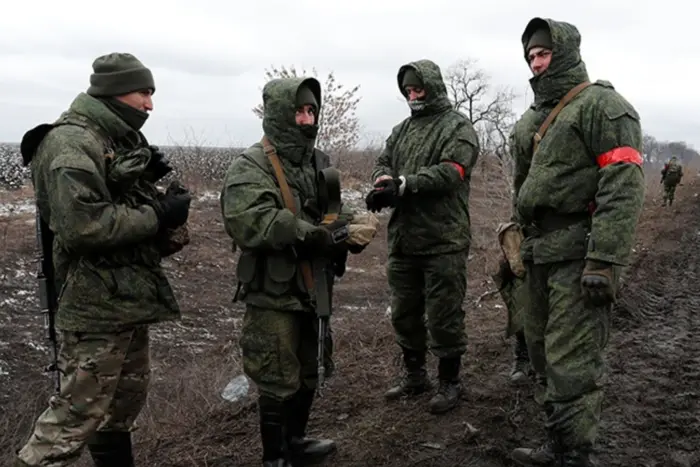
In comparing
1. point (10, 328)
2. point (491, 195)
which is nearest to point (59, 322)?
point (10, 328)

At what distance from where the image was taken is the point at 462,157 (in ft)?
14.6

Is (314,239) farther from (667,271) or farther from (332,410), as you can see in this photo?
(667,271)

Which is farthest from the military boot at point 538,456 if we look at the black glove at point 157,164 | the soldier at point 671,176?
the soldier at point 671,176

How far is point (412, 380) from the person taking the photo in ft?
16.0

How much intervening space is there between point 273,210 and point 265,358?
2.75 ft

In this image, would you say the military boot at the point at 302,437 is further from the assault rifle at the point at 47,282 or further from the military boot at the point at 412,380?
the assault rifle at the point at 47,282

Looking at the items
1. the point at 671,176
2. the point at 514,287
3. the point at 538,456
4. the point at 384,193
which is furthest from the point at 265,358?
the point at 671,176

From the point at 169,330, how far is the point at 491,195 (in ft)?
28.3

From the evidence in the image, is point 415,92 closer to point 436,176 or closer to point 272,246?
point 436,176

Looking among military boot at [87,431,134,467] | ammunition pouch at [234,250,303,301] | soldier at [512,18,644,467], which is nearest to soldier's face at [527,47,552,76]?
soldier at [512,18,644,467]

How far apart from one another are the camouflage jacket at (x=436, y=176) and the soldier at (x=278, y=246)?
911 mm

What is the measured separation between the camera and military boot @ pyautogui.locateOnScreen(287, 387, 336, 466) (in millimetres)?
3871

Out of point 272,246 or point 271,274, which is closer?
point 272,246

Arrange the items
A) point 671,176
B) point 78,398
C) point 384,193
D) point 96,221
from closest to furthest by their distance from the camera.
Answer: point 96,221
point 78,398
point 384,193
point 671,176
